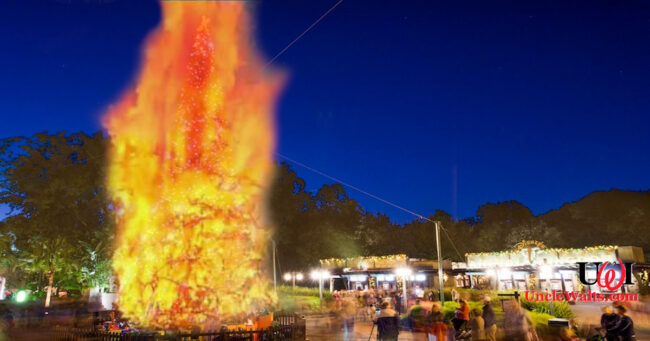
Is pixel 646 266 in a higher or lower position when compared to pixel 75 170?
lower

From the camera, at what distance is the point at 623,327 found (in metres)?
11.4

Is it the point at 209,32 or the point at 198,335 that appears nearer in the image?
the point at 198,335

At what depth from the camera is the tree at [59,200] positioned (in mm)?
33781

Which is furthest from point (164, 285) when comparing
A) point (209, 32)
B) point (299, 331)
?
point (209, 32)

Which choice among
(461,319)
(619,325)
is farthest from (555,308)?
(619,325)

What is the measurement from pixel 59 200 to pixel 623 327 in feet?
120

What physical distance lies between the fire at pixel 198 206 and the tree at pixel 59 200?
1946 centimetres

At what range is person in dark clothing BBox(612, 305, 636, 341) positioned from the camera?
1134cm

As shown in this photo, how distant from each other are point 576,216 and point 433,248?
25.7 metres

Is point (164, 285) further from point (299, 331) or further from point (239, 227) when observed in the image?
point (299, 331)

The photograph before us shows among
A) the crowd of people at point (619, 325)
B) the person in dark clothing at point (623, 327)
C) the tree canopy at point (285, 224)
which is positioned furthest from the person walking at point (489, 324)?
the tree canopy at point (285, 224)

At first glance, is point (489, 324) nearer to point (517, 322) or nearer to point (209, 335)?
point (517, 322)

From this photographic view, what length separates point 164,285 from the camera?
14.3 m

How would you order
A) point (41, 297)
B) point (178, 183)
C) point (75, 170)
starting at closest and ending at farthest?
point (178, 183) < point (41, 297) < point (75, 170)
